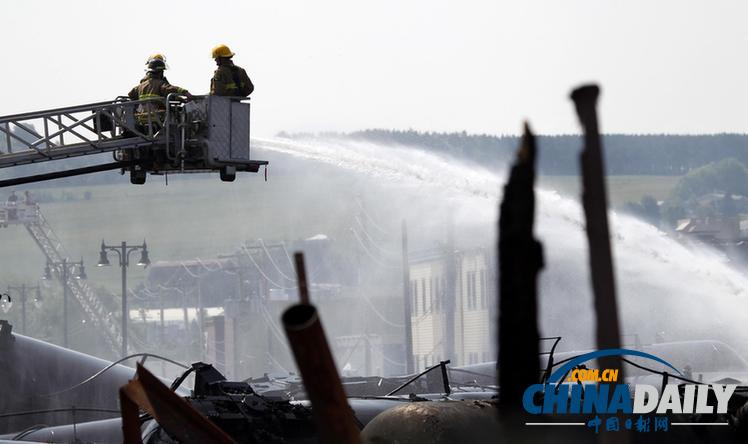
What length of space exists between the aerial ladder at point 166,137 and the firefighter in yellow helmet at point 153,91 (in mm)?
22

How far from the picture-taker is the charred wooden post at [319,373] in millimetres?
6023

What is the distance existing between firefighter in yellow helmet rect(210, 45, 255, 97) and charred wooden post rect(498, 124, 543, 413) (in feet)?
53.8

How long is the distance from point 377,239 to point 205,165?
287ft

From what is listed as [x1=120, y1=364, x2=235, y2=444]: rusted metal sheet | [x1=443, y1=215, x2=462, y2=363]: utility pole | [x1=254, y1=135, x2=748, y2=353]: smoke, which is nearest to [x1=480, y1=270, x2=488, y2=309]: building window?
[x1=443, y1=215, x2=462, y2=363]: utility pole

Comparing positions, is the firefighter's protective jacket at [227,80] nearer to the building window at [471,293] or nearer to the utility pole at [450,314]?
the utility pole at [450,314]

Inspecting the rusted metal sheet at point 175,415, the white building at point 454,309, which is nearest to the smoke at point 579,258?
the white building at point 454,309

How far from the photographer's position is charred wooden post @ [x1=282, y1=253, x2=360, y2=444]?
237 inches

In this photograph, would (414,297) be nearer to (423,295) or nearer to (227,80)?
(423,295)

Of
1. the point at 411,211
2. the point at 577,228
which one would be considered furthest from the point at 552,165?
the point at 577,228

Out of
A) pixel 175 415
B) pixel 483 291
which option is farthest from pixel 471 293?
pixel 175 415

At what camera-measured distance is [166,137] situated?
21.7 metres

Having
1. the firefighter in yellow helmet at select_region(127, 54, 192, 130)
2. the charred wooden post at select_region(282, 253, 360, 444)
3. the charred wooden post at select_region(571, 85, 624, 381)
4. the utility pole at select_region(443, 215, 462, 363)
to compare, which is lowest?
the utility pole at select_region(443, 215, 462, 363)

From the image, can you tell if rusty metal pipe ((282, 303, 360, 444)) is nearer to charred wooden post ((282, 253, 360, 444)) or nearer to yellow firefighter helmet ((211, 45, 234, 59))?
charred wooden post ((282, 253, 360, 444))

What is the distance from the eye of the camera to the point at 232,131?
22031 mm
